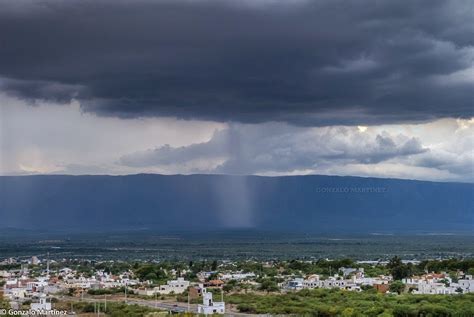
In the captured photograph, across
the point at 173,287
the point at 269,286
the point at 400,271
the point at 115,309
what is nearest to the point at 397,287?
the point at 269,286

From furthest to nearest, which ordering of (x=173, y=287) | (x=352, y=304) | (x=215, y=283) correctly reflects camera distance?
(x=215, y=283) < (x=173, y=287) < (x=352, y=304)

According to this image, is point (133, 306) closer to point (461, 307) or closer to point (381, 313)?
point (381, 313)

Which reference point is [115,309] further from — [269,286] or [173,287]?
[269,286]

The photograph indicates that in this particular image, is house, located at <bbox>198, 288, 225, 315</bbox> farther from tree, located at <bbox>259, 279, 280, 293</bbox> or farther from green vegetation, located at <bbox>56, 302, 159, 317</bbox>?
tree, located at <bbox>259, 279, 280, 293</bbox>

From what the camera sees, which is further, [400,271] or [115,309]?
[400,271]

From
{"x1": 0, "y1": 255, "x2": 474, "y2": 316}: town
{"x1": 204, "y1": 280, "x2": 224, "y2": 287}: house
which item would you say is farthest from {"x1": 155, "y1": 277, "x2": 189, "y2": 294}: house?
{"x1": 204, "y1": 280, "x2": 224, "y2": 287}: house

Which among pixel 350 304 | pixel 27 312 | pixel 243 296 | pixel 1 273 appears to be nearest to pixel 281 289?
pixel 243 296
